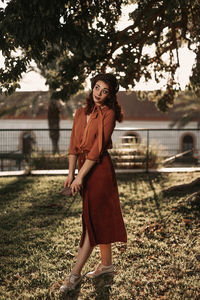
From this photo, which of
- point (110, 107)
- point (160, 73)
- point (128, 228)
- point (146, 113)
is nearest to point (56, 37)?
point (110, 107)

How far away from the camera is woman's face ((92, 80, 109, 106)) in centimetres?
341

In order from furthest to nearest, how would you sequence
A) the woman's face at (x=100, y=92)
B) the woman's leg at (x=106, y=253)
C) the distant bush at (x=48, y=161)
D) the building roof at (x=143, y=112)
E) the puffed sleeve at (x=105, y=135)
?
the building roof at (x=143, y=112) → the distant bush at (x=48, y=161) → the woman's leg at (x=106, y=253) → the woman's face at (x=100, y=92) → the puffed sleeve at (x=105, y=135)

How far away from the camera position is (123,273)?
3.85 meters

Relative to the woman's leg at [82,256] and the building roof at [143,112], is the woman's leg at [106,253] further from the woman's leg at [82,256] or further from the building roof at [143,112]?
the building roof at [143,112]

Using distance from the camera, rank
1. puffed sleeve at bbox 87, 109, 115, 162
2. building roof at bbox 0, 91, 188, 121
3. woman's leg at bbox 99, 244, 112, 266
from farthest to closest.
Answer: building roof at bbox 0, 91, 188, 121 < woman's leg at bbox 99, 244, 112, 266 < puffed sleeve at bbox 87, 109, 115, 162

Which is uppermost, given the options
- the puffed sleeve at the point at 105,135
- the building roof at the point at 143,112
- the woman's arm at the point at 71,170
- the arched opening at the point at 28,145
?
the building roof at the point at 143,112

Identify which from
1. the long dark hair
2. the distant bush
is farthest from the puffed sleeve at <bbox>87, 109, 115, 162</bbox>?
the distant bush

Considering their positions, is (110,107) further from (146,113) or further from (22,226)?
(146,113)

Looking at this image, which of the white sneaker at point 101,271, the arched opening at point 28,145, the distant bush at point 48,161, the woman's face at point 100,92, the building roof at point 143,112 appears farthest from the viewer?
the building roof at point 143,112

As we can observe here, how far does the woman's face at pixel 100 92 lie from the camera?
11.2 ft

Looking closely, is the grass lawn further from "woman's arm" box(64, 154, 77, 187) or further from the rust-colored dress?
"woman's arm" box(64, 154, 77, 187)

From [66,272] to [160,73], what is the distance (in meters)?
6.60

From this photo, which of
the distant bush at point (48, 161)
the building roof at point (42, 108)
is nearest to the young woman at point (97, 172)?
the distant bush at point (48, 161)

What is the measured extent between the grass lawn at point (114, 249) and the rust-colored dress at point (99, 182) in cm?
56
